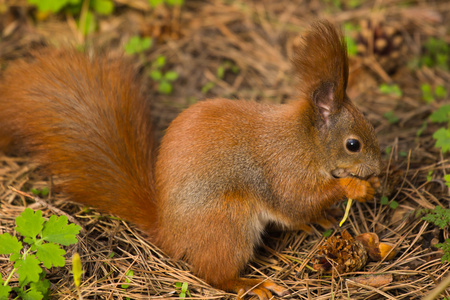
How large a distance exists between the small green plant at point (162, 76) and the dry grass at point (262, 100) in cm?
7

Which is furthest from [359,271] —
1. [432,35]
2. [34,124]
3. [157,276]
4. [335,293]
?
[432,35]

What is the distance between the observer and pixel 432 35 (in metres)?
4.16

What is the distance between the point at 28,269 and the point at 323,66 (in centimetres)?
173

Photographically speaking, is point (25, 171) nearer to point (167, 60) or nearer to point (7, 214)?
point (7, 214)

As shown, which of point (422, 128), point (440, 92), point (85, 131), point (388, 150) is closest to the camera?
point (85, 131)

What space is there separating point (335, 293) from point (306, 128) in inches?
34.7

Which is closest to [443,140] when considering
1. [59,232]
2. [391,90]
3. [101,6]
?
[391,90]

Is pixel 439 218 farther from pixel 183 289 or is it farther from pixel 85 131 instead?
pixel 85 131

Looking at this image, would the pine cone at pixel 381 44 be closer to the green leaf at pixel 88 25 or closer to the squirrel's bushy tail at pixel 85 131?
the squirrel's bushy tail at pixel 85 131

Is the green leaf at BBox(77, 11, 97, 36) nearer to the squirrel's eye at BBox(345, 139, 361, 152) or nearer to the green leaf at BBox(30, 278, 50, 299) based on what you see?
the green leaf at BBox(30, 278, 50, 299)

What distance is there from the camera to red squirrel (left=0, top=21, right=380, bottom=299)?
2311 mm

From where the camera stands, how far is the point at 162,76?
3.88 metres

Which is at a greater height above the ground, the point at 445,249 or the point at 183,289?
the point at 445,249

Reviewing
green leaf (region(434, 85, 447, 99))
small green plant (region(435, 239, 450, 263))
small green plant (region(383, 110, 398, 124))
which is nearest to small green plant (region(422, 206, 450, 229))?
small green plant (region(435, 239, 450, 263))
